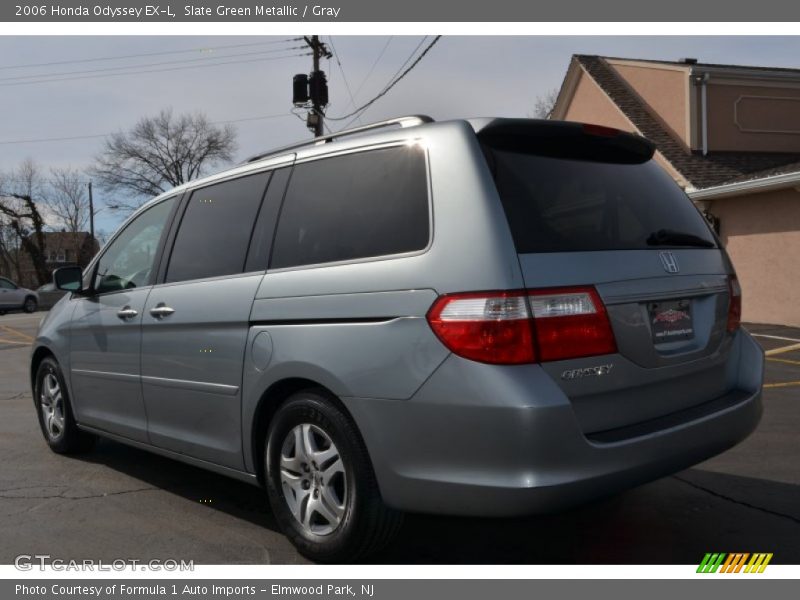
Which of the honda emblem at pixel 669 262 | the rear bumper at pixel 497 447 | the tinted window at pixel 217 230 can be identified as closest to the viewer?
the rear bumper at pixel 497 447

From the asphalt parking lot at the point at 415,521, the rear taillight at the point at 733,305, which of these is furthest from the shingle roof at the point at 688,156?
the rear taillight at the point at 733,305

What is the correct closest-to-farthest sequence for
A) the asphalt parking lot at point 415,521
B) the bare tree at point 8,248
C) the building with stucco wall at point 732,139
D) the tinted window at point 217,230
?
the asphalt parking lot at point 415,521
the tinted window at point 217,230
the building with stucco wall at point 732,139
the bare tree at point 8,248

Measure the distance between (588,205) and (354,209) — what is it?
1.02 m

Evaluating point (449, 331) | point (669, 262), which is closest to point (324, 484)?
point (449, 331)

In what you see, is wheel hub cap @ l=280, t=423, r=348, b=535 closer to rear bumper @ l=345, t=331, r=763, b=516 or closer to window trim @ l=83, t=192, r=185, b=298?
rear bumper @ l=345, t=331, r=763, b=516

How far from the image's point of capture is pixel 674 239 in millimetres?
3393

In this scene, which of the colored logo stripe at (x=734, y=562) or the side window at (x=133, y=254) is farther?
the side window at (x=133, y=254)

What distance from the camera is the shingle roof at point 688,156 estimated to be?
1670 cm

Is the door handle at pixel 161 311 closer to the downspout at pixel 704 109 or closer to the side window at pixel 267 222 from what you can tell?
the side window at pixel 267 222

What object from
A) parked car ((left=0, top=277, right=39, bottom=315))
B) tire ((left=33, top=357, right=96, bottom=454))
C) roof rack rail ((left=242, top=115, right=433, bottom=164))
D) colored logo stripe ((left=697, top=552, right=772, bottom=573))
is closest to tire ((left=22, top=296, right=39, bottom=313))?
parked car ((left=0, top=277, right=39, bottom=315))

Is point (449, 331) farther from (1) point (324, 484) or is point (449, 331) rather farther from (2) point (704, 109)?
(2) point (704, 109)

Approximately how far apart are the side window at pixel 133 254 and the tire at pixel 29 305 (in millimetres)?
27968
